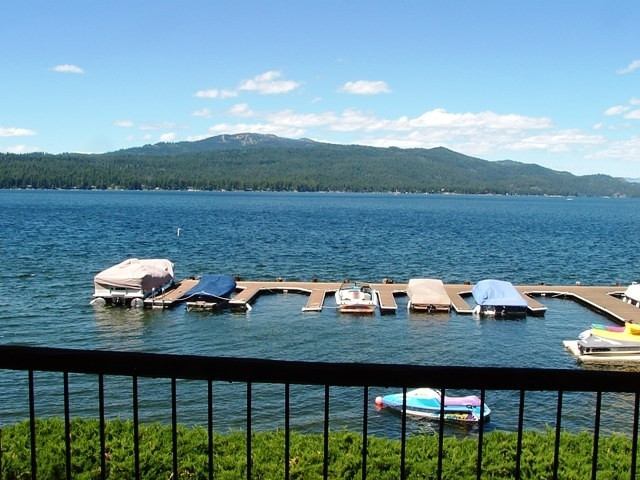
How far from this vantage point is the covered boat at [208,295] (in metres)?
33.9

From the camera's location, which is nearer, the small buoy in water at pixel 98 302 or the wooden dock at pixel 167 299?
the wooden dock at pixel 167 299

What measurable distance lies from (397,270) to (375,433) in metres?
34.9

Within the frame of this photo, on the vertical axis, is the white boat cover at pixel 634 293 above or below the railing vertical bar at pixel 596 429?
below

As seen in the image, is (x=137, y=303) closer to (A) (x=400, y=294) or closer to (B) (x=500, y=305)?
(A) (x=400, y=294)

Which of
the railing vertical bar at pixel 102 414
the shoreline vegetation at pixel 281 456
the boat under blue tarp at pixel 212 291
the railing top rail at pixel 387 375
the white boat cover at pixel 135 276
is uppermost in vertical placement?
the railing top rail at pixel 387 375

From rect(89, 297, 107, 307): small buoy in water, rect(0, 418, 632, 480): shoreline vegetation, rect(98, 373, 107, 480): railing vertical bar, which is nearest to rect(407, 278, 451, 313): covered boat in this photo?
rect(89, 297, 107, 307): small buoy in water

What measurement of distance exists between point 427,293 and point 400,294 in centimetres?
425

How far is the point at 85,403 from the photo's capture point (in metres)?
19.6

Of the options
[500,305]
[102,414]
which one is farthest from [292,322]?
[102,414]

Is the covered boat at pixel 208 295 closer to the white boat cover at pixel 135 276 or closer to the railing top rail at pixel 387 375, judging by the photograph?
the white boat cover at pixel 135 276

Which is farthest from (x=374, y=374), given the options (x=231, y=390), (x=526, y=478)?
(x=231, y=390)

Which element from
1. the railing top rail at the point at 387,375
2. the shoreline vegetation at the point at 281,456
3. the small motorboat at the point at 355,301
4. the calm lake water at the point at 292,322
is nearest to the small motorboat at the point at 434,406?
the calm lake water at the point at 292,322

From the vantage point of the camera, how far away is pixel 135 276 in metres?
35.7

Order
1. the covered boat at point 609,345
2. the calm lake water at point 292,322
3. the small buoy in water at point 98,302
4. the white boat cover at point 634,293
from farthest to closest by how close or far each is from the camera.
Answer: the white boat cover at point 634,293 → the small buoy in water at point 98,302 → the covered boat at point 609,345 → the calm lake water at point 292,322
